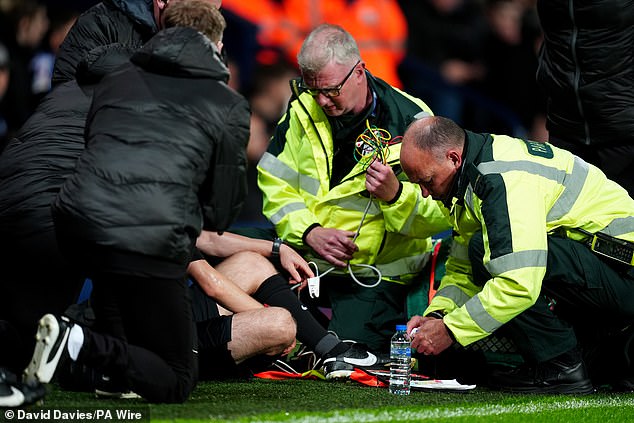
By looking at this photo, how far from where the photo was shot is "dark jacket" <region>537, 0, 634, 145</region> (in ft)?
20.2

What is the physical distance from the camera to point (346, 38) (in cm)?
618

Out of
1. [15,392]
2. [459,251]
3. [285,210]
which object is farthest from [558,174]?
[15,392]

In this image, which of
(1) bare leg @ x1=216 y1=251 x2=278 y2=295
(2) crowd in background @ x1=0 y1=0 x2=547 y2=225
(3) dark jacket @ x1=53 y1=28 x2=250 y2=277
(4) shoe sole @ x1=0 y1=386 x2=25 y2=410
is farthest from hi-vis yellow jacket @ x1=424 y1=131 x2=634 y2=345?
(2) crowd in background @ x1=0 y1=0 x2=547 y2=225

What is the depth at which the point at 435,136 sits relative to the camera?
5.11 metres

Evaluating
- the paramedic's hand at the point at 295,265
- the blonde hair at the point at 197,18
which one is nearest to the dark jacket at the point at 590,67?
the paramedic's hand at the point at 295,265

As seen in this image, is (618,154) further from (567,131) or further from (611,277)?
(611,277)

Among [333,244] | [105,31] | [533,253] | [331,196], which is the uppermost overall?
[105,31]

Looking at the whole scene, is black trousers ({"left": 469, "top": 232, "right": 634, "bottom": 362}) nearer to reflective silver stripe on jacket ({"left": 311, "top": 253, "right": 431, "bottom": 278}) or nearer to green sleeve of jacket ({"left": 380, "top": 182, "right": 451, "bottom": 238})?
green sleeve of jacket ({"left": 380, "top": 182, "right": 451, "bottom": 238})

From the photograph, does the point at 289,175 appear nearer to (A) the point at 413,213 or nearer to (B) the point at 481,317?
(A) the point at 413,213

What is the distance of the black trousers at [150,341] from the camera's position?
411 cm

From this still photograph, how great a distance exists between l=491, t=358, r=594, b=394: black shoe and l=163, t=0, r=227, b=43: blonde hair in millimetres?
2197

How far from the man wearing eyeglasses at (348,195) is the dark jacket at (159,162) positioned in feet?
5.75

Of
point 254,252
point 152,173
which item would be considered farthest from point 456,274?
point 152,173

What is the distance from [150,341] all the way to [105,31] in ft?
5.85
